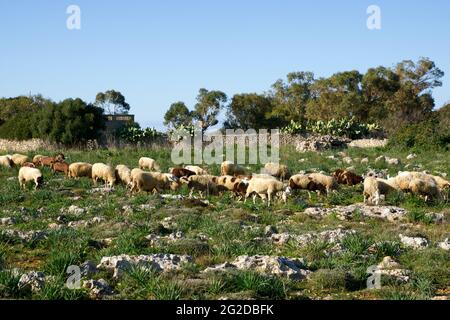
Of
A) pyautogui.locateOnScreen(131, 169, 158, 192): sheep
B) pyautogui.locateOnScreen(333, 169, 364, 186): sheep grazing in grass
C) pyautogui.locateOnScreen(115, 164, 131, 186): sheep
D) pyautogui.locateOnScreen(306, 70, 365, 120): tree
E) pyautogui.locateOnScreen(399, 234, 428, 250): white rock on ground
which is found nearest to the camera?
pyautogui.locateOnScreen(399, 234, 428, 250): white rock on ground

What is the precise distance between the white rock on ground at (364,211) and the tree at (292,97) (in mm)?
48557

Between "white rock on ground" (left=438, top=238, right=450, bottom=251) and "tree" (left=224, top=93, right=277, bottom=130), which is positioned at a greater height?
"tree" (left=224, top=93, right=277, bottom=130)

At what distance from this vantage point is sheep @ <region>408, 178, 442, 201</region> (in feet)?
48.0

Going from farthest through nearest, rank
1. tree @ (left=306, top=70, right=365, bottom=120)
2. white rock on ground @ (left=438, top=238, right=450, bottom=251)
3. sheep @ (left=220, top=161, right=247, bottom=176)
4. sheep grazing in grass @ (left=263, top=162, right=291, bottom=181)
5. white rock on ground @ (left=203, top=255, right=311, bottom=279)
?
tree @ (left=306, top=70, right=365, bottom=120) < sheep @ (left=220, top=161, right=247, bottom=176) < sheep grazing in grass @ (left=263, top=162, right=291, bottom=181) < white rock on ground @ (left=438, top=238, right=450, bottom=251) < white rock on ground @ (left=203, top=255, right=311, bottom=279)

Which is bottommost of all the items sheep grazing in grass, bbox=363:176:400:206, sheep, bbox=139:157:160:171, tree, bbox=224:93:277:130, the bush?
sheep grazing in grass, bbox=363:176:400:206

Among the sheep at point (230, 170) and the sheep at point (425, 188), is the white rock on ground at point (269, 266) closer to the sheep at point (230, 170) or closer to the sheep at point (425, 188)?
the sheep at point (425, 188)

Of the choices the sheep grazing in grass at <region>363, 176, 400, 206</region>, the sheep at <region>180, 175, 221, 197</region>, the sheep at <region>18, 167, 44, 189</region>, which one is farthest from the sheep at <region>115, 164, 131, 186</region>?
the sheep grazing in grass at <region>363, 176, 400, 206</region>

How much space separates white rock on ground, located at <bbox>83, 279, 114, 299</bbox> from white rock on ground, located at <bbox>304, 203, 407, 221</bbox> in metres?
6.59

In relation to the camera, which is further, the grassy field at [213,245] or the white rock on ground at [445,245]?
the white rock on ground at [445,245]

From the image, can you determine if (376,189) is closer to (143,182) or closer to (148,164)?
(143,182)

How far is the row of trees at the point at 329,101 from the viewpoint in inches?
2159

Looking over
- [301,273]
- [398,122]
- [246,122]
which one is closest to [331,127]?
[398,122]

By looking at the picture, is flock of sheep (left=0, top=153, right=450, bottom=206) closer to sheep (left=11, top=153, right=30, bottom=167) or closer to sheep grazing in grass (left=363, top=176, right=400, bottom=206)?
sheep grazing in grass (left=363, top=176, right=400, bottom=206)

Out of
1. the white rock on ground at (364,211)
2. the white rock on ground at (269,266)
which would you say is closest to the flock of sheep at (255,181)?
the white rock on ground at (364,211)
